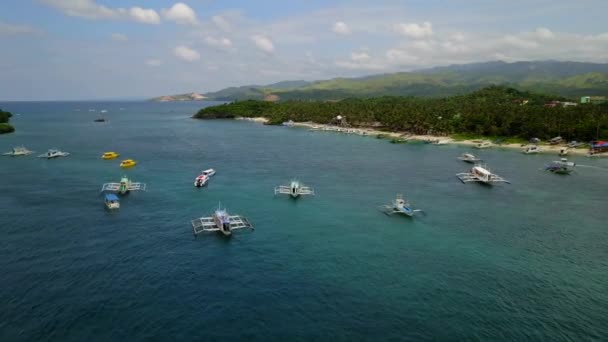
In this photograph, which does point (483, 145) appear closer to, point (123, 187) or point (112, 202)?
point (123, 187)

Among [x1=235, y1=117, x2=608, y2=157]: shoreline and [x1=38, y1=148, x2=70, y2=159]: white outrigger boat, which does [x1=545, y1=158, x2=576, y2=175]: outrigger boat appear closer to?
[x1=235, y1=117, x2=608, y2=157]: shoreline

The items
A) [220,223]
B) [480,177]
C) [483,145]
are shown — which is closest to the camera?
[220,223]

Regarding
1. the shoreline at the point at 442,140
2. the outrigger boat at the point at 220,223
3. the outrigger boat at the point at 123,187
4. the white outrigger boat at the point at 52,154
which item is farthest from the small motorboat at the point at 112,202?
the shoreline at the point at 442,140

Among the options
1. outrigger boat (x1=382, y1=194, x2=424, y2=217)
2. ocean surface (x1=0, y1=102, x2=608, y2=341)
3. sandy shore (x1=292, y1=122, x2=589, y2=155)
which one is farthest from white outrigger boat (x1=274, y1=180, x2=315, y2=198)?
sandy shore (x1=292, y1=122, x2=589, y2=155)

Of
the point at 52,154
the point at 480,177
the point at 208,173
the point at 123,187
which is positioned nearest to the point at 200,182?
the point at 208,173

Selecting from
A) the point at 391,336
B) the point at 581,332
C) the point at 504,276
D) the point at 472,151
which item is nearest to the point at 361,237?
the point at 504,276

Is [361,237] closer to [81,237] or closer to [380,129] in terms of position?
[81,237]
